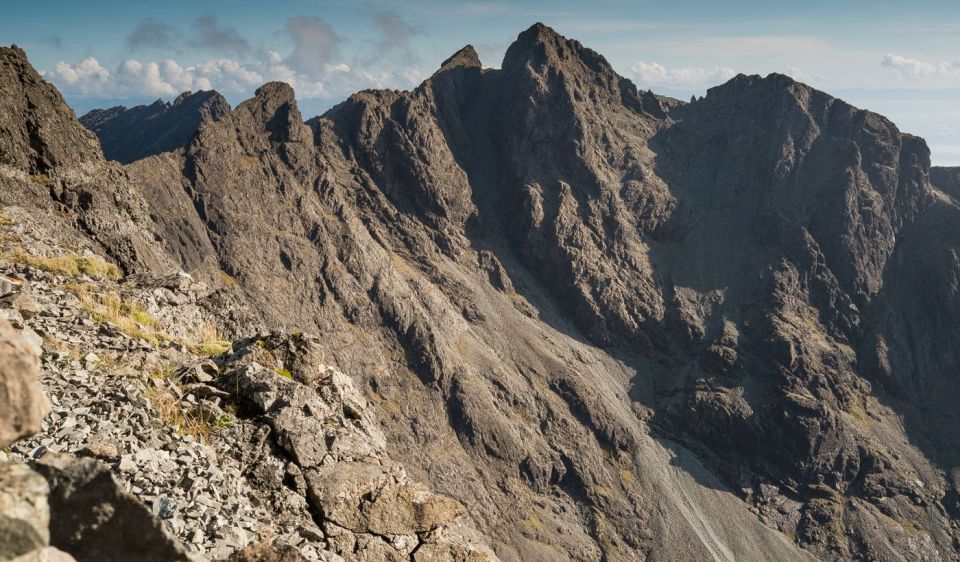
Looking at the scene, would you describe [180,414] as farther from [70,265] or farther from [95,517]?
[70,265]

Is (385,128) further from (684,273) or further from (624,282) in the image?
(684,273)

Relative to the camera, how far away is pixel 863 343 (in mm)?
191750

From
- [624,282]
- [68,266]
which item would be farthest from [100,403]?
[624,282]

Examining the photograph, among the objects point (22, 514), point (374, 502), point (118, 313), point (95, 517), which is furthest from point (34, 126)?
point (22, 514)

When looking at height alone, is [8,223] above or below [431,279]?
above

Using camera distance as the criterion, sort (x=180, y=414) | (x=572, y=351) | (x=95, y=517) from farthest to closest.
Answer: (x=572, y=351), (x=180, y=414), (x=95, y=517)

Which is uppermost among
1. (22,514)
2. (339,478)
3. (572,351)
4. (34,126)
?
(34,126)

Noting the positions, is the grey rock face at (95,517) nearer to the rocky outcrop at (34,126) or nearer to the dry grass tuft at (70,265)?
the dry grass tuft at (70,265)

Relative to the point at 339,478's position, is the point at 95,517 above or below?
above

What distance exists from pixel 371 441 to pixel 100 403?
6.69m

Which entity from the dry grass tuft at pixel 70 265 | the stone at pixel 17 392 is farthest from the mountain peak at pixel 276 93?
the stone at pixel 17 392

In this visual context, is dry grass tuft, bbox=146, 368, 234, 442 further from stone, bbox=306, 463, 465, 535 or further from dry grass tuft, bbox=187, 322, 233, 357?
dry grass tuft, bbox=187, 322, 233, 357

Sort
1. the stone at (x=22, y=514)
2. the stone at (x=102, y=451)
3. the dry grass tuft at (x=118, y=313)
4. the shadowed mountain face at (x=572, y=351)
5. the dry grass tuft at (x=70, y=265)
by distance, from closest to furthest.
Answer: the stone at (x=22, y=514)
the stone at (x=102, y=451)
the dry grass tuft at (x=118, y=313)
the dry grass tuft at (x=70, y=265)
the shadowed mountain face at (x=572, y=351)

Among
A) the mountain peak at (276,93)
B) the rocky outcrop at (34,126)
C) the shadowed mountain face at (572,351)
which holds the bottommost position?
the shadowed mountain face at (572,351)
